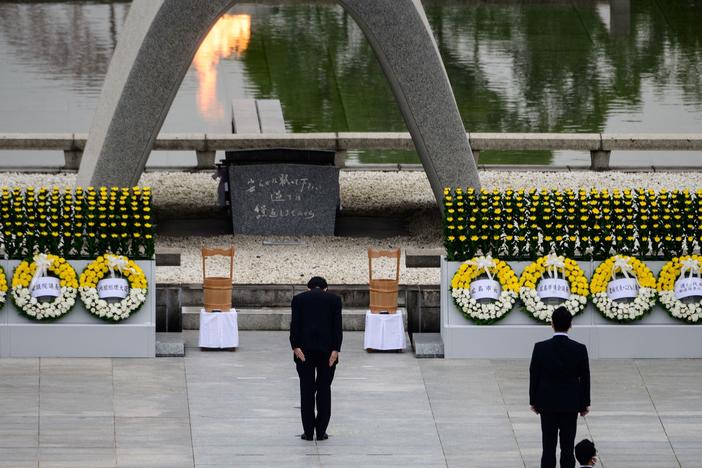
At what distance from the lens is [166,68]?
63.1 feet

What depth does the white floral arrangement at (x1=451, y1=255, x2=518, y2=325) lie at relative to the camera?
16625 millimetres

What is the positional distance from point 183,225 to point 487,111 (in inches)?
402

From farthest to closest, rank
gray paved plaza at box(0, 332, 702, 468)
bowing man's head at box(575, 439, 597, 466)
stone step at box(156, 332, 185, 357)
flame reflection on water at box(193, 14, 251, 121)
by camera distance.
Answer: flame reflection on water at box(193, 14, 251, 121)
stone step at box(156, 332, 185, 357)
gray paved plaza at box(0, 332, 702, 468)
bowing man's head at box(575, 439, 597, 466)

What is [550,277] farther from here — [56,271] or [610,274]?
[56,271]

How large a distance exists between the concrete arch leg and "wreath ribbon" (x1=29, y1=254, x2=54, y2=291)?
9.91 feet

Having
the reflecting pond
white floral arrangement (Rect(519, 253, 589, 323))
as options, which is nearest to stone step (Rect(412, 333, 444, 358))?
white floral arrangement (Rect(519, 253, 589, 323))

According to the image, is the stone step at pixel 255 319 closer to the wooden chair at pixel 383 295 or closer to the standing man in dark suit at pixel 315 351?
the wooden chair at pixel 383 295

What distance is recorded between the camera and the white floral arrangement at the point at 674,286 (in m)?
16.7

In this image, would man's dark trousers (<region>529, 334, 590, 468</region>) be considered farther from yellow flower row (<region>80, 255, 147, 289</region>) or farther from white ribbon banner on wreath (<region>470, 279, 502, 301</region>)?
yellow flower row (<region>80, 255, 147, 289</region>)

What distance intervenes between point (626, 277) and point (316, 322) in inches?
152

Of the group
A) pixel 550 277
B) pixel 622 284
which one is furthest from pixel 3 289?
pixel 622 284

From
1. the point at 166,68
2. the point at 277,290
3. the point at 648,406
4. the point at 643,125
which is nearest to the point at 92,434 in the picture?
the point at 277,290

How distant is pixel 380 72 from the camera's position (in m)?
33.7

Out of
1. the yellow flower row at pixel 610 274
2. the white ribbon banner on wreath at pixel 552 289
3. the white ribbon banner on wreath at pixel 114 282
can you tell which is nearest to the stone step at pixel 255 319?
the white ribbon banner on wreath at pixel 114 282
